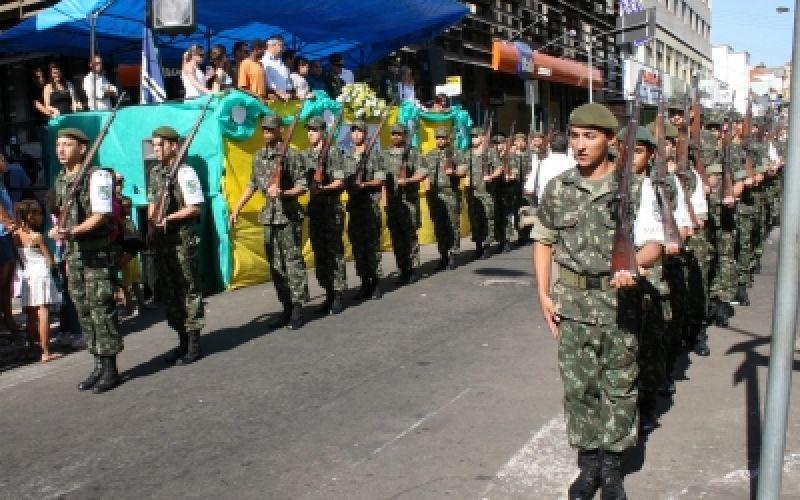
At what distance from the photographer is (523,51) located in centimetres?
2156

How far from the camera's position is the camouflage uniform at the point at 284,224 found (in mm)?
7992

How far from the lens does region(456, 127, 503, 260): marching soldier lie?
1269 centimetres

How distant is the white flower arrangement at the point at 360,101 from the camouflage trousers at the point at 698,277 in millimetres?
6583

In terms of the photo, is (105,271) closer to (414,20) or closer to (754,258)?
(754,258)

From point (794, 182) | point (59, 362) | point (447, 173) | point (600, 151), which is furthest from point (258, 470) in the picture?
point (447, 173)

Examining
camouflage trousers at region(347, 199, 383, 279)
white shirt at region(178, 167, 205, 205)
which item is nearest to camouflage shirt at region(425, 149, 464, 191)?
camouflage trousers at region(347, 199, 383, 279)

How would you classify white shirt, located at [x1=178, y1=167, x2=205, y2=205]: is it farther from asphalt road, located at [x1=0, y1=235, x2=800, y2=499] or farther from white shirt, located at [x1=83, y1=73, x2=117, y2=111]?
white shirt, located at [x1=83, y1=73, x2=117, y2=111]

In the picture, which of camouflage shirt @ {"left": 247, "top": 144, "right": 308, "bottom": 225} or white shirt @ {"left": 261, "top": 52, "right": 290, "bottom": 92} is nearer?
camouflage shirt @ {"left": 247, "top": 144, "right": 308, "bottom": 225}

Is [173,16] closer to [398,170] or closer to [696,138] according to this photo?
[398,170]

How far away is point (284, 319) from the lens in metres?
8.24

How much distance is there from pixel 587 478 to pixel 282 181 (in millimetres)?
4763

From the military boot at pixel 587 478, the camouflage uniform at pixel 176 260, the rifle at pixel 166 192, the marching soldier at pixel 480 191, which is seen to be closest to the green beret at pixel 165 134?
the rifle at pixel 166 192

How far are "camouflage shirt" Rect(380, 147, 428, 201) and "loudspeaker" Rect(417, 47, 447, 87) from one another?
7.40 m

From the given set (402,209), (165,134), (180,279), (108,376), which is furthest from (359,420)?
(402,209)
